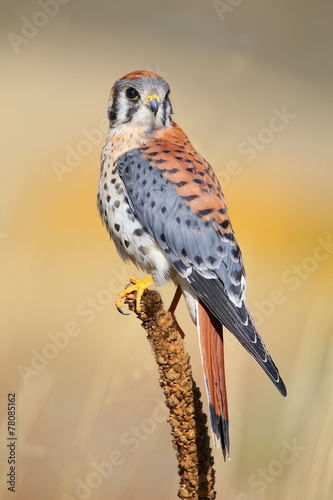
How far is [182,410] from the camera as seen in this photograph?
1140 millimetres

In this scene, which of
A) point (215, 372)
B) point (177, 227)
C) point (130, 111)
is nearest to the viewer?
point (215, 372)

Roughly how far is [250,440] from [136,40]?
71.4 inches

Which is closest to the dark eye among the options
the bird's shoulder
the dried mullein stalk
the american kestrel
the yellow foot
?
the american kestrel

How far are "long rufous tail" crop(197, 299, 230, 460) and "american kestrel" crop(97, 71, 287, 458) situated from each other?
0.08 ft

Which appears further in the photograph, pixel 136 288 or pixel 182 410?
pixel 136 288

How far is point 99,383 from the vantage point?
237 centimetres

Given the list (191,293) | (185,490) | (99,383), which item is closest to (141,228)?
(191,293)

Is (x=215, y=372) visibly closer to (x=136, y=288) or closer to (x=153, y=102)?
(x=136, y=288)

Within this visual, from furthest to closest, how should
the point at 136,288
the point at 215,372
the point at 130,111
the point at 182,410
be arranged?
1. the point at 130,111
2. the point at 136,288
3. the point at 215,372
4. the point at 182,410

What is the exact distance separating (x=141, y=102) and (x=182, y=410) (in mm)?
937

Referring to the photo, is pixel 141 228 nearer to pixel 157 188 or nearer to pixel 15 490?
pixel 157 188

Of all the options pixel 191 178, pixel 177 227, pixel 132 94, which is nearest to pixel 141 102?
pixel 132 94

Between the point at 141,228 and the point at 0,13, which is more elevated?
the point at 0,13

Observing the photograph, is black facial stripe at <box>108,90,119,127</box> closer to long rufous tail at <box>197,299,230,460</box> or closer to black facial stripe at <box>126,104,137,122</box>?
black facial stripe at <box>126,104,137,122</box>
